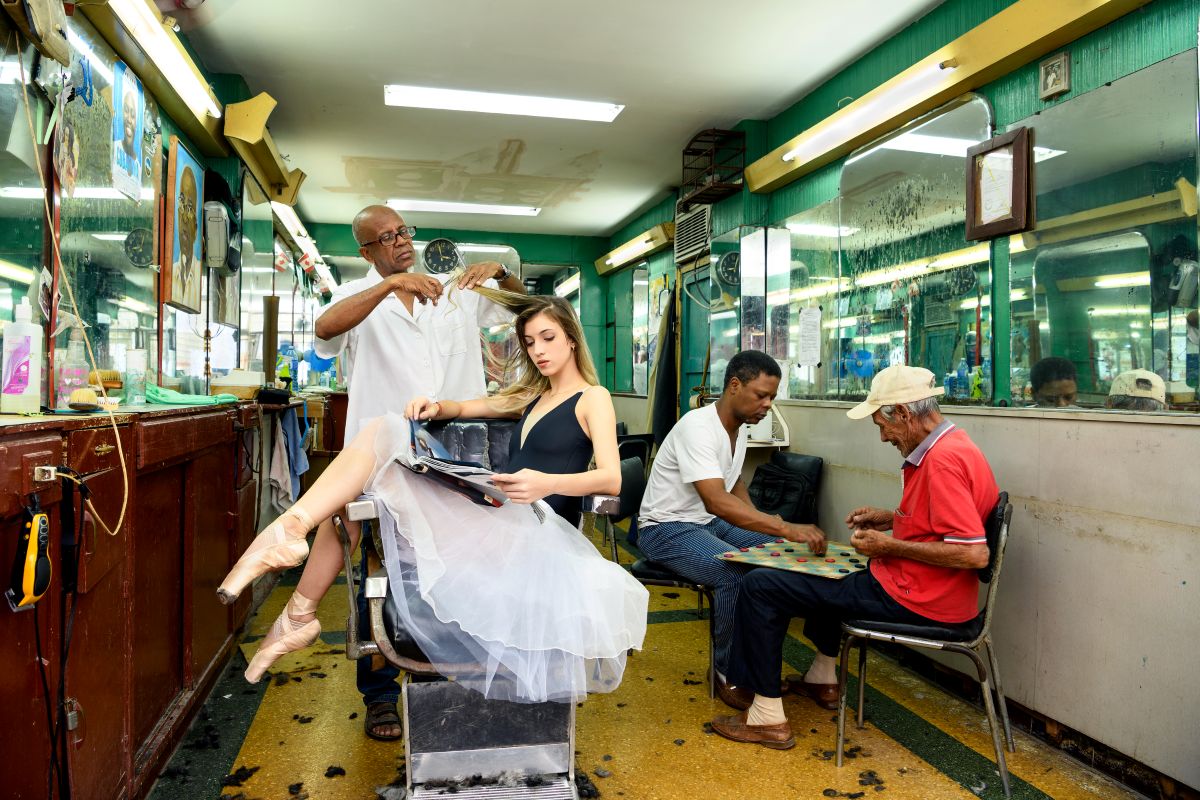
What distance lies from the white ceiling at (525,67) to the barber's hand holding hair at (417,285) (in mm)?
2244

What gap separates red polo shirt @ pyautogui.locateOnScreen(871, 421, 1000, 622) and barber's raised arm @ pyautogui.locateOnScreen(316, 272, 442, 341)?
1.64 metres

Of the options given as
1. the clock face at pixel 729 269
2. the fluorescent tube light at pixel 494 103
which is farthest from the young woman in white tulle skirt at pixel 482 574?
the clock face at pixel 729 269

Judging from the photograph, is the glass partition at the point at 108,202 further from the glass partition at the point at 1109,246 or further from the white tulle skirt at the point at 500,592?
the glass partition at the point at 1109,246

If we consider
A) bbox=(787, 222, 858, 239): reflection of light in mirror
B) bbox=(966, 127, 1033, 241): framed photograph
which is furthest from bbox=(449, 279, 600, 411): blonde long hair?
bbox=(787, 222, 858, 239): reflection of light in mirror

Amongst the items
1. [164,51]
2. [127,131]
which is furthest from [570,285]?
[127,131]

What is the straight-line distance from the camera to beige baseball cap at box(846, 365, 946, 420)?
102 inches

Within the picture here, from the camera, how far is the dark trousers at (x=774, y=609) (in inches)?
103

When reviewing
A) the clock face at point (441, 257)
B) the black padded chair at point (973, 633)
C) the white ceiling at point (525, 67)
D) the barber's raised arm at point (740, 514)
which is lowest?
the black padded chair at point (973, 633)

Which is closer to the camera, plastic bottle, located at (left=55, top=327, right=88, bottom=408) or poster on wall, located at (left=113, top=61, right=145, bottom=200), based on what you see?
plastic bottle, located at (left=55, top=327, right=88, bottom=408)

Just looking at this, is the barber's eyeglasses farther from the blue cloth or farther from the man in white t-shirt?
the blue cloth

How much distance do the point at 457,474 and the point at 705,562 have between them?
142 cm

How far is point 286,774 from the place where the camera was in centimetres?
245

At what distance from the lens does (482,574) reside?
1949 mm

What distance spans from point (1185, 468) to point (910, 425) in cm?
75
